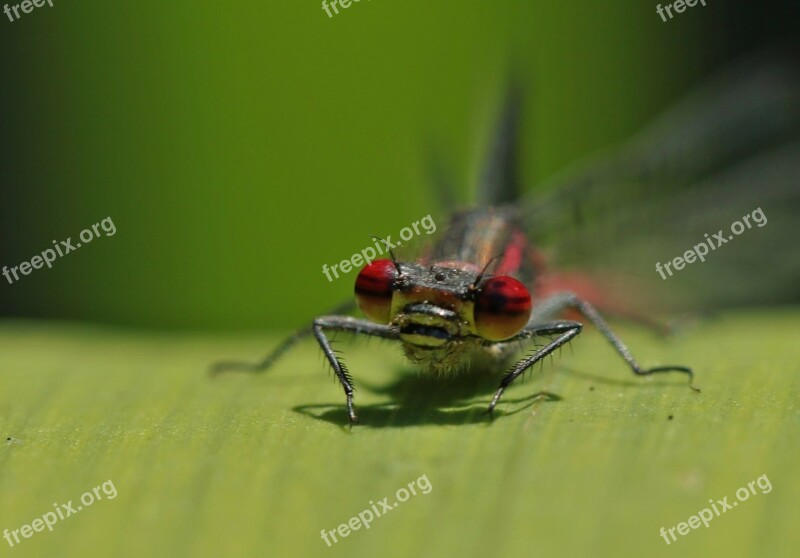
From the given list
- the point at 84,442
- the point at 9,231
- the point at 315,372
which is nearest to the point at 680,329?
the point at 315,372

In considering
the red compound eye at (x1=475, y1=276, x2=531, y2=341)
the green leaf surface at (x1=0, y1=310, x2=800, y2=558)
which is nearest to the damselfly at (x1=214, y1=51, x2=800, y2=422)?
the red compound eye at (x1=475, y1=276, x2=531, y2=341)

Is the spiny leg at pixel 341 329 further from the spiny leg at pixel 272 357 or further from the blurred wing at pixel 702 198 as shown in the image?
the blurred wing at pixel 702 198

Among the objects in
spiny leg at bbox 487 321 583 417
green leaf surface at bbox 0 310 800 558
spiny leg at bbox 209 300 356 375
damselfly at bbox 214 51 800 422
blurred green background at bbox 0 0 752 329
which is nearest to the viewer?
green leaf surface at bbox 0 310 800 558

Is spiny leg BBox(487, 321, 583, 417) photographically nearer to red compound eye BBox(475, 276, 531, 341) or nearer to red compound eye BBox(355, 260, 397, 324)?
red compound eye BBox(475, 276, 531, 341)

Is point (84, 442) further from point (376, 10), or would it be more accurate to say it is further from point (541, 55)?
point (541, 55)

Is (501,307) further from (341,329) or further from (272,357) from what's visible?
(272,357)

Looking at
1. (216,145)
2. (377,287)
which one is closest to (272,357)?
(377,287)

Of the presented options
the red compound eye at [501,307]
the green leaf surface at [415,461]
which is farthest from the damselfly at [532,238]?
the green leaf surface at [415,461]
